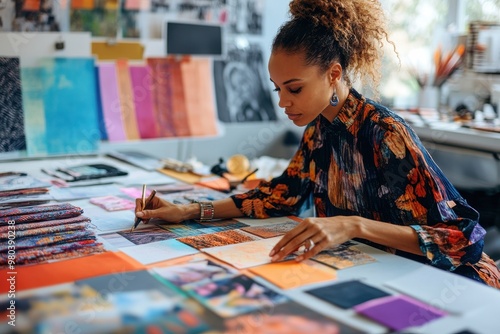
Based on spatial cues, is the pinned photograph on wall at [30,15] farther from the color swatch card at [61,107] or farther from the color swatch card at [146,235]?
the color swatch card at [146,235]

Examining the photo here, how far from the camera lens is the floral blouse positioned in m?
1.36

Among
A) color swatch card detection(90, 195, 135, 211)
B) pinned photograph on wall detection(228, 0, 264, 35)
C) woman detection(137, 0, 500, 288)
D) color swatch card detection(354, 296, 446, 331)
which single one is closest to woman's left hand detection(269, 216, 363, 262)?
woman detection(137, 0, 500, 288)

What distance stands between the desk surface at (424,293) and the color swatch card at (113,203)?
2.15ft

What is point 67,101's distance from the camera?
2.51m

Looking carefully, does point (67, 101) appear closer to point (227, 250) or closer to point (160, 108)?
point (160, 108)

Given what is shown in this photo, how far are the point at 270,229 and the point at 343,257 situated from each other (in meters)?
0.28

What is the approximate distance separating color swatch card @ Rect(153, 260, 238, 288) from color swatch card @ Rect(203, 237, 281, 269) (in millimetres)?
37

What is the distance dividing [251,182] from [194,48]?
106 cm

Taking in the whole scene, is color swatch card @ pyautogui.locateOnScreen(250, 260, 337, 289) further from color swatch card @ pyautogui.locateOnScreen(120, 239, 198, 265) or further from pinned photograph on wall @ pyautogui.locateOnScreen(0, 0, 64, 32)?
pinned photograph on wall @ pyautogui.locateOnScreen(0, 0, 64, 32)

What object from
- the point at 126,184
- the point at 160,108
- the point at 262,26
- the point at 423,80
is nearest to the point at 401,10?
the point at 423,80

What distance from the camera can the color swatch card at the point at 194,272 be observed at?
1.14 meters

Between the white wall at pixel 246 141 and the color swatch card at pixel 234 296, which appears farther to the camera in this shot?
the white wall at pixel 246 141

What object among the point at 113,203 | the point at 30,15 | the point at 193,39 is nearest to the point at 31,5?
the point at 30,15

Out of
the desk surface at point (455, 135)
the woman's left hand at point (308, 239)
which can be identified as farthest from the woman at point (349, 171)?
the desk surface at point (455, 135)
